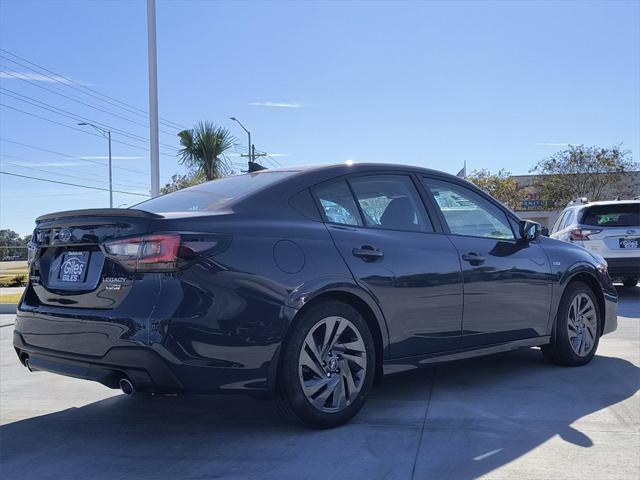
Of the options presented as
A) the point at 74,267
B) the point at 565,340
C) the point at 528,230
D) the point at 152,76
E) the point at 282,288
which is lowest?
the point at 565,340

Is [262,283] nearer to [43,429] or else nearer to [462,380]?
[43,429]

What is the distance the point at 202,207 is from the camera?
151 inches

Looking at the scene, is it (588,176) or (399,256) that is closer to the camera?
(399,256)

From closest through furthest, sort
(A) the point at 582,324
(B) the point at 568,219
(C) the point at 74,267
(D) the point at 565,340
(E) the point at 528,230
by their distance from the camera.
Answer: (C) the point at 74,267
(E) the point at 528,230
(D) the point at 565,340
(A) the point at 582,324
(B) the point at 568,219

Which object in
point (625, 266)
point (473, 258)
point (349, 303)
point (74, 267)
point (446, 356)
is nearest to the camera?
point (74, 267)

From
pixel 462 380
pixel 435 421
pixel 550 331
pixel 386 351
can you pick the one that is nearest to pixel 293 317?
pixel 386 351

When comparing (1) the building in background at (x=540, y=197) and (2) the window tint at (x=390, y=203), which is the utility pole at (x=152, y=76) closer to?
(2) the window tint at (x=390, y=203)

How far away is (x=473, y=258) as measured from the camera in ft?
15.1

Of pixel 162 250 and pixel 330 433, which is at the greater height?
pixel 162 250

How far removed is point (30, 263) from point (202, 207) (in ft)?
3.98

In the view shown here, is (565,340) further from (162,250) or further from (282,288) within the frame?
(162,250)

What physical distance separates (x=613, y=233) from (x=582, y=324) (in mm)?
5927

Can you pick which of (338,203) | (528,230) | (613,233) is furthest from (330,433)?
(613,233)

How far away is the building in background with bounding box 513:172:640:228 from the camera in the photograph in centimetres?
3944
